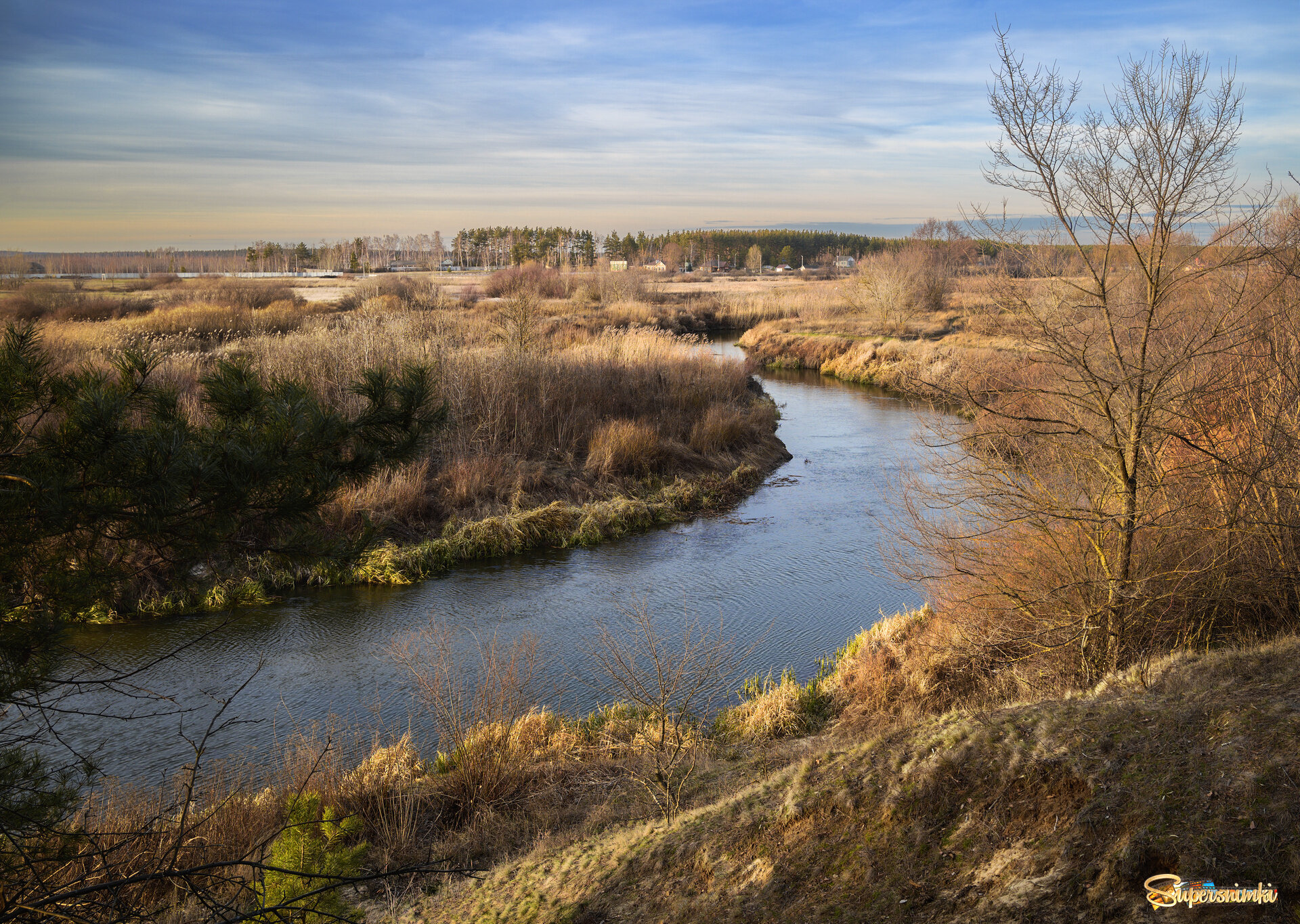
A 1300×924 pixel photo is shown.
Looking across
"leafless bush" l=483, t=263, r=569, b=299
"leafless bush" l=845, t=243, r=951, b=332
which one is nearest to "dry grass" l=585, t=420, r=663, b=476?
"leafless bush" l=845, t=243, r=951, b=332

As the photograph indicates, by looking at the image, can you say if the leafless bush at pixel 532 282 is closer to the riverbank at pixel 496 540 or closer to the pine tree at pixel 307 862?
the riverbank at pixel 496 540

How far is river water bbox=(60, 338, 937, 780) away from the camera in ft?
28.7

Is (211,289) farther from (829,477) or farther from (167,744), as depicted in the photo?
(167,744)

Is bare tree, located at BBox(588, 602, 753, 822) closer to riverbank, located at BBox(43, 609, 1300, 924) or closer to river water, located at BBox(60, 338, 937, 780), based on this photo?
riverbank, located at BBox(43, 609, 1300, 924)

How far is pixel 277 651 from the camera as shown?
1039cm

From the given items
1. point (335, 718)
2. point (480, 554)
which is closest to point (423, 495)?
point (480, 554)

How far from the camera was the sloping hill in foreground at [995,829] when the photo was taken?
3283 millimetres

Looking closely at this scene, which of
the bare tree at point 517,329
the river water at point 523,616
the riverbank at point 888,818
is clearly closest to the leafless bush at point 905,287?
the bare tree at point 517,329

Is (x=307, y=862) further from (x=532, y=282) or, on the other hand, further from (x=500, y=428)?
(x=532, y=282)

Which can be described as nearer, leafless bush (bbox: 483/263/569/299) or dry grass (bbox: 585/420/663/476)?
dry grass (bbox: 585/420/663/476)

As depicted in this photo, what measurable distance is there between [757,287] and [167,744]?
68.9 m

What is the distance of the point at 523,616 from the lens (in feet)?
37.8

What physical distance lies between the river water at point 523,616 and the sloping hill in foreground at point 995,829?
3.81 meters

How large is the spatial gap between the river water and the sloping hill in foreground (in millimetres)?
3806
